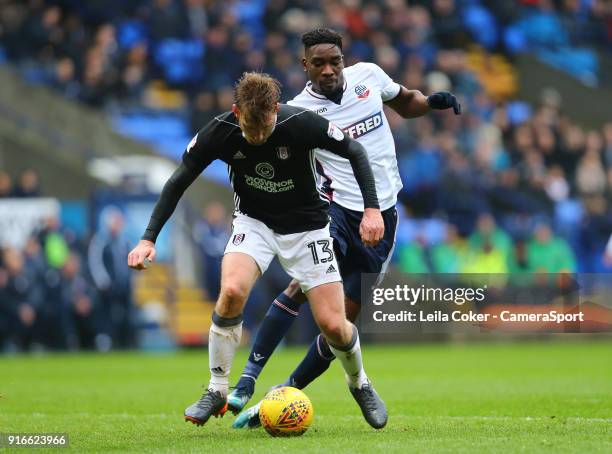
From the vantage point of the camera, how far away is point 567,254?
64.3 feet

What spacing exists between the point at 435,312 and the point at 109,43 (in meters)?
10.8

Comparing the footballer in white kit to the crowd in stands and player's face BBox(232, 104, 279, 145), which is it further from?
the crowd in stands

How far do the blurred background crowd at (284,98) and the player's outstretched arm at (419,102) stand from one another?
10.4m

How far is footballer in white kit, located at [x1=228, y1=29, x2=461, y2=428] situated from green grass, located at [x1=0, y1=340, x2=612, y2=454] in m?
0.58

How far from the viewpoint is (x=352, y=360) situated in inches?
295

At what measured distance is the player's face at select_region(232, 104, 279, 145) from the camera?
6.84 meters

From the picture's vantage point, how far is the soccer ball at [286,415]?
7.25 m

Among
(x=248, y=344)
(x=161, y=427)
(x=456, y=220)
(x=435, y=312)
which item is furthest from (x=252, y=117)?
(x=456, y=220)

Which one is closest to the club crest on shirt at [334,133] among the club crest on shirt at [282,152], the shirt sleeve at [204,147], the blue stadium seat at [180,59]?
the club crest on shirt at [282,152]

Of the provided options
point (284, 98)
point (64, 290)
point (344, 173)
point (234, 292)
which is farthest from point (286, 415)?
point (284, 98)

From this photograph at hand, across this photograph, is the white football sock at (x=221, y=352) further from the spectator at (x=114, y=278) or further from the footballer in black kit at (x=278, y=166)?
the spectator at (x=114, y=278)

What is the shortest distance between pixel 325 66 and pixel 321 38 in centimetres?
20

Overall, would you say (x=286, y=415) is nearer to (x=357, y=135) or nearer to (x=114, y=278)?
(x=357, y=135)

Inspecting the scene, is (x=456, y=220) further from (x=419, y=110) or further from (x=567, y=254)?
(x=419, y=110)
